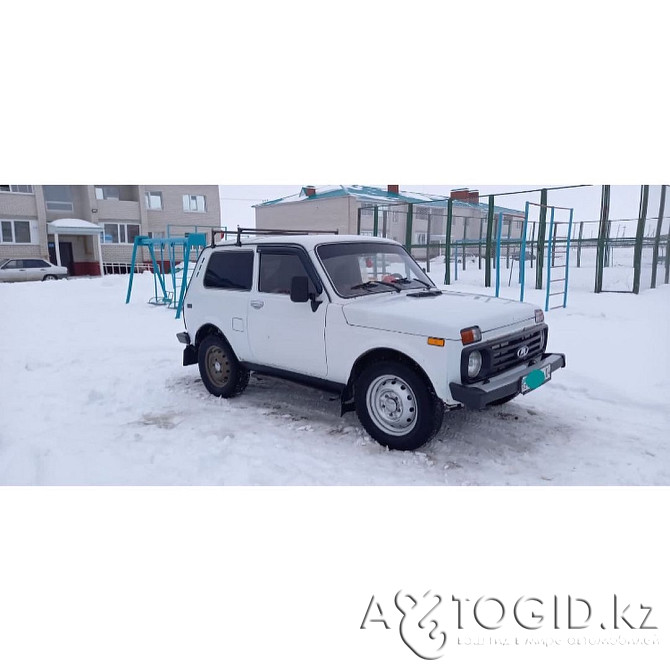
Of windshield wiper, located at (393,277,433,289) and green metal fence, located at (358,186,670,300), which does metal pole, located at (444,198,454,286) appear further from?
windshield wiper, located at (393,277,433,289)

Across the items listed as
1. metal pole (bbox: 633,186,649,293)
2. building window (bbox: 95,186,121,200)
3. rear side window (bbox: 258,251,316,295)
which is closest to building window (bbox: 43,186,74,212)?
building window (bbox: 95,186,121,200)

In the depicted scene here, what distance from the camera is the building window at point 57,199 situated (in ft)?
33.1

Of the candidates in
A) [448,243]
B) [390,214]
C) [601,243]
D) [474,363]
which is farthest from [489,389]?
[390,214]

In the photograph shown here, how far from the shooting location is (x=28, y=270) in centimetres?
1077

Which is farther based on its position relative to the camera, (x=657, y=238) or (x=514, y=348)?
(x=657, y=238)

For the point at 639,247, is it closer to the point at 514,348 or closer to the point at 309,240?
the point at 514,348

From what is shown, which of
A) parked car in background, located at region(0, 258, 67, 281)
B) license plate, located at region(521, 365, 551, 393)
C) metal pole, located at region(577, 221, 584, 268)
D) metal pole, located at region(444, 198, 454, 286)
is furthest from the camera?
metal pole, located at region(444, 198, 454, 286)

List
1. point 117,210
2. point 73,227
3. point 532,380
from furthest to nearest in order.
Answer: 1. point 117,210
2. point 73,227
3. point 532,380

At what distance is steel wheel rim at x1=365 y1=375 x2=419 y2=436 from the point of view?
161 inches

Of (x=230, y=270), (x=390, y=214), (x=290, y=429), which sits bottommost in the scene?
(x=290, y=429)

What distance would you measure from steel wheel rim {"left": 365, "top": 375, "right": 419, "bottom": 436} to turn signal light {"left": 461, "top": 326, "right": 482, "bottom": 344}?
1.96 feet

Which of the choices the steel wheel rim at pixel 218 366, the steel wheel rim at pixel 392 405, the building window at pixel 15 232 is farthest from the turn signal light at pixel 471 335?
the building window at pixel 15 232

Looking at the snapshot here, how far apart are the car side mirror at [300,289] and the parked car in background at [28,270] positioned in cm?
803

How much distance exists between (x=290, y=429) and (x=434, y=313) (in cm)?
175
